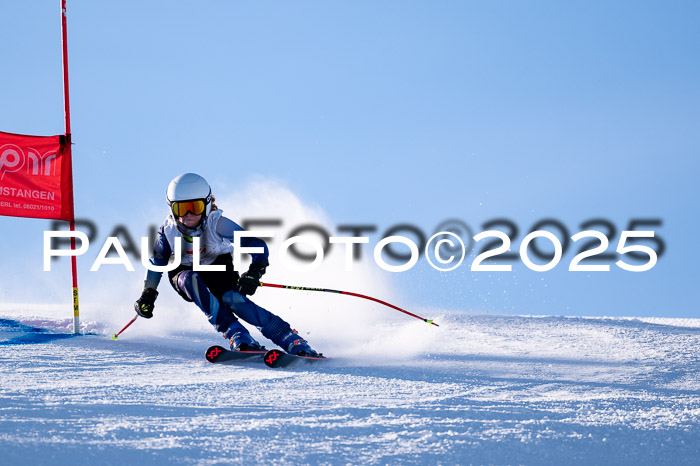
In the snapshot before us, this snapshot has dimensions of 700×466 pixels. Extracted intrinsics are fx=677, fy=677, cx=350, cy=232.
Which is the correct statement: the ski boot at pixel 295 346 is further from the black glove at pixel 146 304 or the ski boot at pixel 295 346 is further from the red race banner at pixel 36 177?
the red race banner at pixel 36 177

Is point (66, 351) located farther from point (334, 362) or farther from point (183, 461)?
point (183, 461)

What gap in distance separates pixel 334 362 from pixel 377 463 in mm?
3116

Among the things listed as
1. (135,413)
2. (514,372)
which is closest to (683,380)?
(514,372)

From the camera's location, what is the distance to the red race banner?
779 cm

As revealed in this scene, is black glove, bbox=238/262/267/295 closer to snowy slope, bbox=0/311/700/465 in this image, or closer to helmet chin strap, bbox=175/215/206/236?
helmet chin strap, bbox=175/215/206/236

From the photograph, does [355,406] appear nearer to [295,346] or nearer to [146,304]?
[295,346]

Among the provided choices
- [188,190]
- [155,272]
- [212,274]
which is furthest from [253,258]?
[155,272]

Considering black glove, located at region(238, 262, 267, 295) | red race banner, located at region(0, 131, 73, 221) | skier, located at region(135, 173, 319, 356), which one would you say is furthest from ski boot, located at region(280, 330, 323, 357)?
red race banner, located at region(0, 131, 73, 221)

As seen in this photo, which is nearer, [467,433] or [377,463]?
[377,463]

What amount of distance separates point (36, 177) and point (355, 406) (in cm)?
577

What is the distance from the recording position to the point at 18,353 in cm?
597

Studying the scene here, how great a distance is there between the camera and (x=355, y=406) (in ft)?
12.3

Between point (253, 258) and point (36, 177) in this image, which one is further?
point (36, 177)

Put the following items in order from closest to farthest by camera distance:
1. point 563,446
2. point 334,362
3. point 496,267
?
point 563,446, point 334,362, point 496,267
